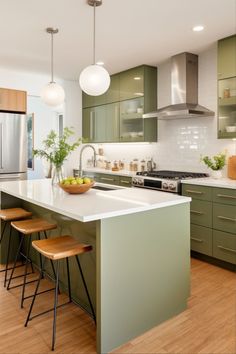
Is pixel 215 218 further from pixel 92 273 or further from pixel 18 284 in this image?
pixel 18 284

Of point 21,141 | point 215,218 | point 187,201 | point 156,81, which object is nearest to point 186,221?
point 187,201

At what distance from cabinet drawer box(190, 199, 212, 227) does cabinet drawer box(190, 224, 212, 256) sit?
62 millimetres

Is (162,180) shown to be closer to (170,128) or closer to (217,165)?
(217,165)

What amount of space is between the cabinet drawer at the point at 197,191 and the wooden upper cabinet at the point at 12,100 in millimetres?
3361

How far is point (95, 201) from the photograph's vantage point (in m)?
2.32

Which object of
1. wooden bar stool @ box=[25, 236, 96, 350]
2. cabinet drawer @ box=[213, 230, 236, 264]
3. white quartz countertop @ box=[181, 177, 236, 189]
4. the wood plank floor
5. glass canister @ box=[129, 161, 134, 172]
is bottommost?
the wood plank floor

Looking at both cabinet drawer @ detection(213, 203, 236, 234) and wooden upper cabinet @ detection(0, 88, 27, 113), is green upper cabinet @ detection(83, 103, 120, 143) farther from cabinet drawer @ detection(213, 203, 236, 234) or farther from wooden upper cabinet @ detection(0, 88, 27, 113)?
cabinet drawer @ detection(213, 203, 236, 234)


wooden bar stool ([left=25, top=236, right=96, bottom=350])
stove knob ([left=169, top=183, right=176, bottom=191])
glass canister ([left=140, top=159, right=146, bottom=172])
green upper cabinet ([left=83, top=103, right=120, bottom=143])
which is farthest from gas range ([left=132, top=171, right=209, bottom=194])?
wooden bar stool ([left=25, top=236, right=96, bottom=350])

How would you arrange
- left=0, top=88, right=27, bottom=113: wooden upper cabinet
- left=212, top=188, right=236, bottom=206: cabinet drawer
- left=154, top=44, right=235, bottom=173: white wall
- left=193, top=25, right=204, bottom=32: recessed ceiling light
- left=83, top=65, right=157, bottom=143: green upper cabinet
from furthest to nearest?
left=0, top=88, right=27, bottom=113: wooden upper cabinet < left=83, top=65, right=157, bottom=143: green upper cabinet < left=154, top=44, right=235, bottom=173: white wall < left=193, top=25, right=204, bottom=32: recessed ceiling light < left=212, top=188, right=236, bottom=206: cabinet drawer

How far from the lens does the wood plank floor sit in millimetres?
2004

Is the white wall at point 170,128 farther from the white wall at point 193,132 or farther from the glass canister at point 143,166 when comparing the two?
the glass canister at point 143,166

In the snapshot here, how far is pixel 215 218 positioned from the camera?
3.39m

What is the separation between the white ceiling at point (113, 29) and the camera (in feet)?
9.39

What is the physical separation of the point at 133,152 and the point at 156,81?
128 centimetres
